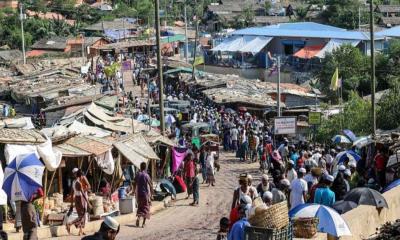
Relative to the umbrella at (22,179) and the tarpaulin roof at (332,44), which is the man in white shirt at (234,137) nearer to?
the umbrella at (22,179)

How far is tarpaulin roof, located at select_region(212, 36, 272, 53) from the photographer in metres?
56.5

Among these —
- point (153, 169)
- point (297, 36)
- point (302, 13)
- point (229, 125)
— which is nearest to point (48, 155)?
point (153, 169)

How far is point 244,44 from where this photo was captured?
5769 centimetres

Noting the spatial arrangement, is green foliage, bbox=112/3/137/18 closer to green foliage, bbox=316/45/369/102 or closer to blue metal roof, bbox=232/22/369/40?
blue metal roof, bbox=232/22/369/40

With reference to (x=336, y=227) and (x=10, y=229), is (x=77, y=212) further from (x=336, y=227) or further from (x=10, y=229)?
(x=336, y=227)

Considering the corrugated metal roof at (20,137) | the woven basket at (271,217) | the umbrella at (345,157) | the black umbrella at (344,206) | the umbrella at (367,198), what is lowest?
the umbrella at (345,157)

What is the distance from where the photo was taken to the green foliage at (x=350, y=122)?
24.8 m

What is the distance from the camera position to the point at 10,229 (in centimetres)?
1342

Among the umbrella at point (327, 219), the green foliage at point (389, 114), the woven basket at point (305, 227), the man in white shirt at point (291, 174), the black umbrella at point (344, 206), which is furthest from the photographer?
the green foliage at point (389, 114)

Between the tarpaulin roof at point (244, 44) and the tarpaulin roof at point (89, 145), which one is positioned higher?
the tarpaulin roof at point (89, 145)

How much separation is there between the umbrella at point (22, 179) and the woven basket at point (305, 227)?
4.81m

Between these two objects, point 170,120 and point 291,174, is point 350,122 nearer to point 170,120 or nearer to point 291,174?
point 170,120


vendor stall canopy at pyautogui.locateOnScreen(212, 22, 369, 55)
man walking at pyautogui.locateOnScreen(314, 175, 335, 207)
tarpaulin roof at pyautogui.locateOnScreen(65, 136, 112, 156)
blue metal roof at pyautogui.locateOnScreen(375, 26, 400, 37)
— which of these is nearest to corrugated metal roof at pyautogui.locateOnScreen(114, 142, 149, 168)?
tarpaulin roof at pyautogui.locateOnScreen(65, 136, 112, 156)

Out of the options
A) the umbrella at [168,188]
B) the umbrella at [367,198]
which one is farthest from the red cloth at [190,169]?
the umbrella at [367,198]
